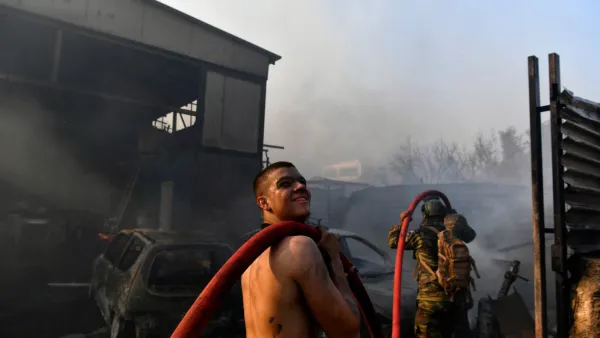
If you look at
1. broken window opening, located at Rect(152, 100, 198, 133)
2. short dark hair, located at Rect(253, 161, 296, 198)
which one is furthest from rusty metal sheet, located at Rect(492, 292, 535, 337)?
broken window opening, located at Rect(152, 100, 198, 133)

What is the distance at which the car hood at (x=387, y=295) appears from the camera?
4.66 meters

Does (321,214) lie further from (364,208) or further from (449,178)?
(449,178)

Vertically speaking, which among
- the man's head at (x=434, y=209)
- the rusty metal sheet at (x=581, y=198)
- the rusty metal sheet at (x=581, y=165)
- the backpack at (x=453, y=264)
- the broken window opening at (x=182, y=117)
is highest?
the broken window opening at (x=182, y=117)

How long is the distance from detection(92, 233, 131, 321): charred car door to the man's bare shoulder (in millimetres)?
4740

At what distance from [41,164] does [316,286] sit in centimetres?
1549

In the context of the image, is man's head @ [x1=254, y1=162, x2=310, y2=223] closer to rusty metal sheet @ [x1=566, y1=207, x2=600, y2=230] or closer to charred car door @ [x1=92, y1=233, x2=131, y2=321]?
rusty metal sheet @ [x1=566, y1=207, x2=600, y2=230]

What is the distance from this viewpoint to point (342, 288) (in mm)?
1582

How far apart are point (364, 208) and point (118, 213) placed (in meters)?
16.6

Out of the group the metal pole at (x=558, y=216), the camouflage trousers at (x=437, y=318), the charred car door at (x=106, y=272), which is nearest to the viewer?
the metal pole at (x=558, y=216)

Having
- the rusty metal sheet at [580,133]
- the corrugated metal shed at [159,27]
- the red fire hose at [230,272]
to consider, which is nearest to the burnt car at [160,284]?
the red fire hose at [230,272]

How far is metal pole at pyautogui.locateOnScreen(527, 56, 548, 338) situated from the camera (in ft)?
8.93

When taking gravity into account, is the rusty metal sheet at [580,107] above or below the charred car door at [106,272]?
above

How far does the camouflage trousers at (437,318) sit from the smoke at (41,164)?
1205 cm

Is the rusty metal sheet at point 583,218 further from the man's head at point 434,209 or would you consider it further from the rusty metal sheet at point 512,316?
the rusty metal sheet at point 512,316
